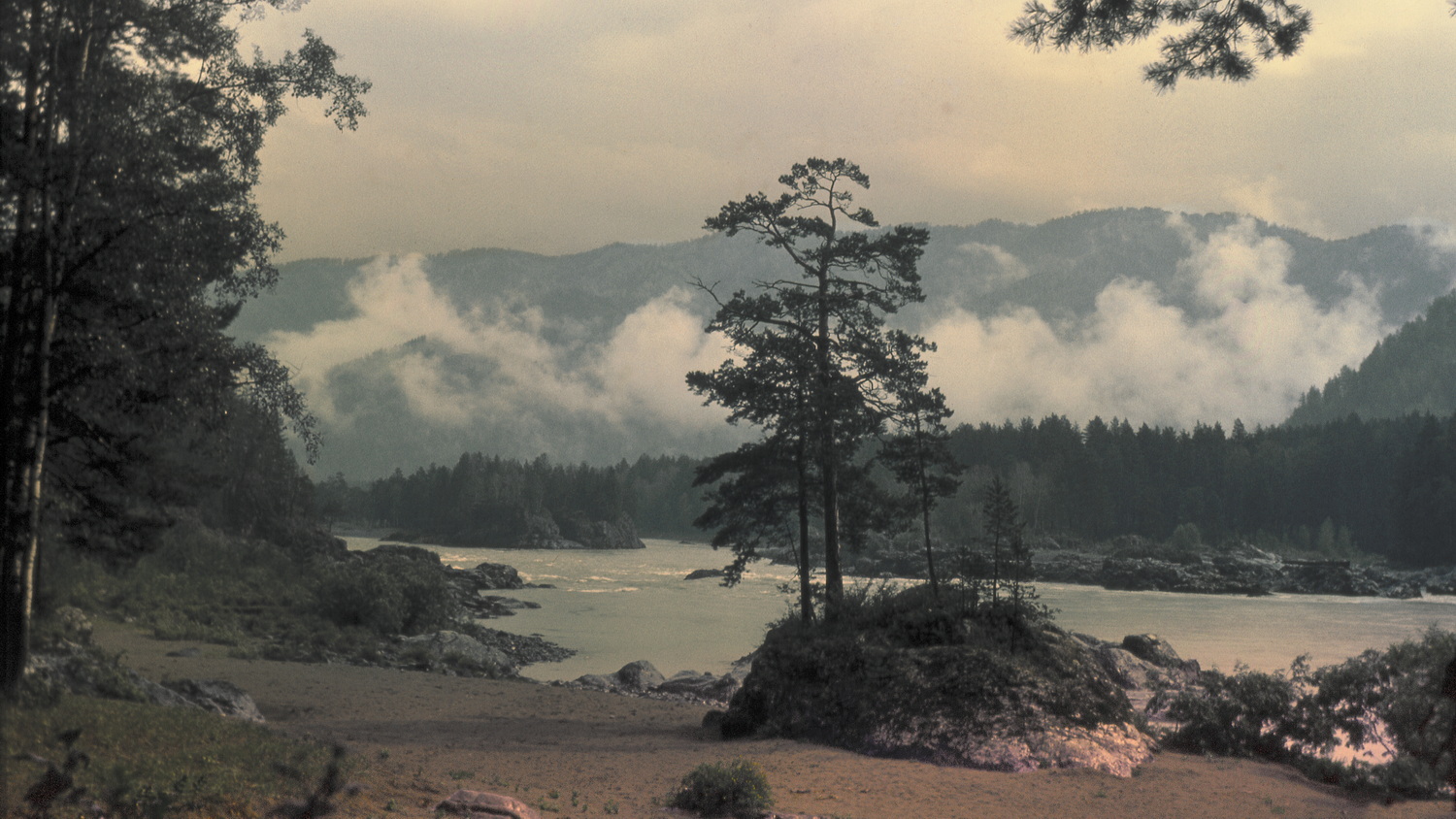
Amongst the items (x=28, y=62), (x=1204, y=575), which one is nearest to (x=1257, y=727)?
(x=28, y=62)

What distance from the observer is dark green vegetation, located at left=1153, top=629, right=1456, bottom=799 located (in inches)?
638

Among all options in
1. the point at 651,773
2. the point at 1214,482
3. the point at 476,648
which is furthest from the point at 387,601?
the point at 1214,482

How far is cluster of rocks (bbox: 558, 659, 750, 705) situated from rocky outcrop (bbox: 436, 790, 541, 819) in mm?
15861

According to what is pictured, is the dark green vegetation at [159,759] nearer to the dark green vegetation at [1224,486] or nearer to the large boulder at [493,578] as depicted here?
the large boulder at [493,578]

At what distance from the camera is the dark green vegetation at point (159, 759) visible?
7.45 meters

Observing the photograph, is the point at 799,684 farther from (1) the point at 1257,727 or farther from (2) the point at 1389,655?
(2) the point at 1389,655

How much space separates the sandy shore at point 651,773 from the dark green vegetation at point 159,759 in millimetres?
908

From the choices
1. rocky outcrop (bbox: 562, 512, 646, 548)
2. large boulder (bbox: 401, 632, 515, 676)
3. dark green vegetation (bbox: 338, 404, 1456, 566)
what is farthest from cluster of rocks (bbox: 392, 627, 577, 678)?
rocky outcrop (bbox: 562, 512, 646, 548)

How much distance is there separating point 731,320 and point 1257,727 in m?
14.7

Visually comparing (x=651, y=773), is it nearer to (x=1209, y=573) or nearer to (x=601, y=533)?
(x=1209, y=573)

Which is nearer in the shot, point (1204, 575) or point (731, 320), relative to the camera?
point (731, 320)

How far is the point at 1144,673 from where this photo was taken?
29438mm

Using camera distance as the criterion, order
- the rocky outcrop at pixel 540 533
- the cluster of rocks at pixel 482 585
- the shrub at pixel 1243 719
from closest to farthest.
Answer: the shrub at pixel 1243 719, the cluster of rocks at pixel 482 585, the rocky outcrop at pixel 540 533

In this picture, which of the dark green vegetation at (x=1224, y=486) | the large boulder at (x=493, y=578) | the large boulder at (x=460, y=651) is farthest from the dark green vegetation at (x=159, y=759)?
the dark green vegetation at (x=1224, y=486)
